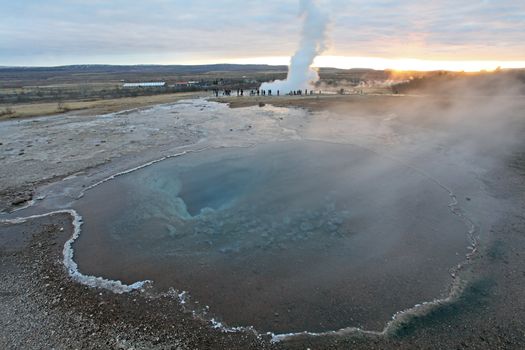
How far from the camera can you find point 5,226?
8.28 meters

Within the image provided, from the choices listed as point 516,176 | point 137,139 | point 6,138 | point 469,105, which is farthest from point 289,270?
point 469,105

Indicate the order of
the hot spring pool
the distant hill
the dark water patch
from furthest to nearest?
1. the distant hill
2. the hot spring pool
3. the dark water patch

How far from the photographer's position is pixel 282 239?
7.74 meters

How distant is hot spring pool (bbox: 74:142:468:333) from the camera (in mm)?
5707

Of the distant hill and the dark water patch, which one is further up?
the distant hill

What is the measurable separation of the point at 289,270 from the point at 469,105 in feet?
77.6

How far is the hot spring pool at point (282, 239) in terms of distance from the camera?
571 cm

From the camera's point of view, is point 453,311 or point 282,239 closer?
point 453,311

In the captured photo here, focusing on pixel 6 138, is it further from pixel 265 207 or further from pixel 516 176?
pixel 516 176

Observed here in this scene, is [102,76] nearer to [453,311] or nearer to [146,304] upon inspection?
[146,304]

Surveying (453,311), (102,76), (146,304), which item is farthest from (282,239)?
(102,76)

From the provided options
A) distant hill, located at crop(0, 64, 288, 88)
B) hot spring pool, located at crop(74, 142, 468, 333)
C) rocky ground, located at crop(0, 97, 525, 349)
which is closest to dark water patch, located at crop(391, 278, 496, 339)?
rocky ground, located at crop(0, 97, 525, 349)

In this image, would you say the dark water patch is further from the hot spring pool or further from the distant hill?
the distant hill

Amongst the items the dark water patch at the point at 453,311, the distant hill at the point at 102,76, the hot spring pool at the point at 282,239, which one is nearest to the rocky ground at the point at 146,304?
the dark water patch at the point at 453,311
